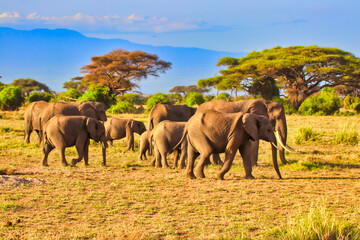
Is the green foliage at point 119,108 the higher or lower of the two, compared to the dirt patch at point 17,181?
higher

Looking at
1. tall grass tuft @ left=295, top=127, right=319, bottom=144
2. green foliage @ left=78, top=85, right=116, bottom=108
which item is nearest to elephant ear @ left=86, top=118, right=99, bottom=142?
tall grass tuft @ left=295, top=127, right=319, bottom=144

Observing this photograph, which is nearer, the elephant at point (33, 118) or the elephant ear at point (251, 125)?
the elephant ear at point (251, 125)

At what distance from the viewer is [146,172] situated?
10867mm

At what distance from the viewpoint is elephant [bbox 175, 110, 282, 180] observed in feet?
30.9

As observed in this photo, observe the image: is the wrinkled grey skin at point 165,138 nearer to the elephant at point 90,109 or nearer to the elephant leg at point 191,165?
the elephant leg at point 191,165

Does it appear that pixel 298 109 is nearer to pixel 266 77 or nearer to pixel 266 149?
pixel 266 77

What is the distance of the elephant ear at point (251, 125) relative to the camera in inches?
367

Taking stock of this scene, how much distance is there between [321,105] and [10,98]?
2671 centimetres

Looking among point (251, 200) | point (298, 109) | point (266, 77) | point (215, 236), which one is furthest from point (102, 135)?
point (266, 77)

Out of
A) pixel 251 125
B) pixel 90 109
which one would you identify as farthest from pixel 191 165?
pixel 90 109

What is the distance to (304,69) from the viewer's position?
38.4m

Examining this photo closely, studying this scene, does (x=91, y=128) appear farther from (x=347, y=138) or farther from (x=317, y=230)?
(x=347, y=138)

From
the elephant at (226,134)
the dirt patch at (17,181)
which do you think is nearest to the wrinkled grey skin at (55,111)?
the dirt patch at (17,181)

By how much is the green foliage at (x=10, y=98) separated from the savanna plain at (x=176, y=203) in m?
28.9
